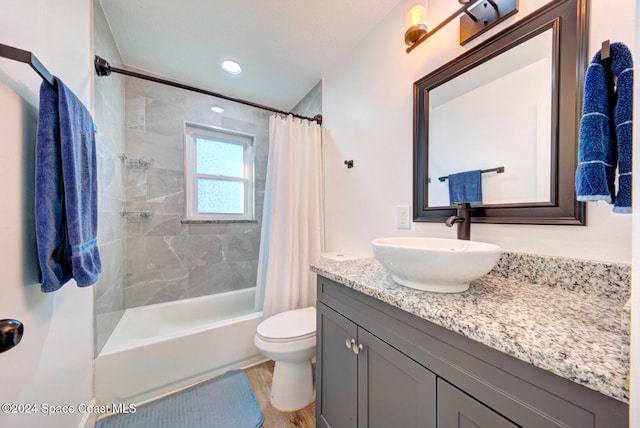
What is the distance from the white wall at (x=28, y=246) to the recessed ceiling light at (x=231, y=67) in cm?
95

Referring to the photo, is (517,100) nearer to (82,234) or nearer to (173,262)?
(82,234)

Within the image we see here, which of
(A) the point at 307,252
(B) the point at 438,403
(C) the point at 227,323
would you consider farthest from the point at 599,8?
(C) the point at 227,323

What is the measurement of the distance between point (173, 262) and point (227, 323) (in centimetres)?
91

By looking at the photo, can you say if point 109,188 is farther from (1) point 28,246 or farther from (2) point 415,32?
(2) point 415,32

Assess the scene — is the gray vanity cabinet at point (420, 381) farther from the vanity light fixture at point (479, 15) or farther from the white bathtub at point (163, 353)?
the vanity light fixture at point (479, 15)

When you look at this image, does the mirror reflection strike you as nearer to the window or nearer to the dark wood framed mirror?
the dark wood framed mirror

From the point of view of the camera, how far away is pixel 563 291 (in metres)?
0.71

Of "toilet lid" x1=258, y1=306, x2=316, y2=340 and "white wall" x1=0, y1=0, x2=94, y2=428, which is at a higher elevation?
"white wall" x1=0, y1=0, x2=94, y2=428

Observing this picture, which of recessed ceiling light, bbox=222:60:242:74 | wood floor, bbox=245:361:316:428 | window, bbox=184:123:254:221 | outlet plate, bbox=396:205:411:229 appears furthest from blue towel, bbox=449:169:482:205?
window, bbox=184:123:254:221

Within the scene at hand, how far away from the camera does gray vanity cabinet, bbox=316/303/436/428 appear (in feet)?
2.06

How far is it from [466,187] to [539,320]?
0.69 m

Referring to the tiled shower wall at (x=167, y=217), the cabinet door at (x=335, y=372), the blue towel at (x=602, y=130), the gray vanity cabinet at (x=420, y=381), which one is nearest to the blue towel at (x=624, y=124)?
the blue towel at (x=602, y=130)

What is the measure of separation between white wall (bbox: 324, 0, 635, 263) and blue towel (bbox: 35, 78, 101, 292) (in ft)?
4.66

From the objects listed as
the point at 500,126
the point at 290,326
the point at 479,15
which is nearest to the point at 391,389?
the point at 290,326
